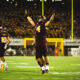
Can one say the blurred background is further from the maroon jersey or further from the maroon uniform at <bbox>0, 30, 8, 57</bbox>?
the maroon jersey

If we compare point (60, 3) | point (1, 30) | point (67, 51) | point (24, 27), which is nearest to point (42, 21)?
point (1, 30)

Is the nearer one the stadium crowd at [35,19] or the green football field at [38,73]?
the green football field at [38,73]

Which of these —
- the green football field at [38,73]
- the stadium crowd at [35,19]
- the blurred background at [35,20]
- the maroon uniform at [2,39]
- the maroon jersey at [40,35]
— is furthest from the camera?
the stadium crowd at [35,19]

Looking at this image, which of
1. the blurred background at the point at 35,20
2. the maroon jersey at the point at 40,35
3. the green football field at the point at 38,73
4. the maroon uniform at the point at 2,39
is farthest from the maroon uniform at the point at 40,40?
the blurred background at the point at 35,20

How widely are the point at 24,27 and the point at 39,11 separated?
10.7 ft

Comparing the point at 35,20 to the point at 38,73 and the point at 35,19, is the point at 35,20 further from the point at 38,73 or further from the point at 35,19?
the point at 38,73

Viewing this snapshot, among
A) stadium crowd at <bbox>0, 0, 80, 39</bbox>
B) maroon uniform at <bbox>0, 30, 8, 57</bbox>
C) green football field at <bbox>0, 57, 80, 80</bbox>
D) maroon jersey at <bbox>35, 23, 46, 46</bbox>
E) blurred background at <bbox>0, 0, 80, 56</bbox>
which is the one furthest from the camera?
stadium crowd at <bbox>0, 0, 80, 39</bbox>

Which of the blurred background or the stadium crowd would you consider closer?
the blurred background

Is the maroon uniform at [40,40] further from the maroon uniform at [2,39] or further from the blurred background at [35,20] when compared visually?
the blurred background at [35,20]

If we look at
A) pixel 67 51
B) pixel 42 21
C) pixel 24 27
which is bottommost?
pixel 67 51

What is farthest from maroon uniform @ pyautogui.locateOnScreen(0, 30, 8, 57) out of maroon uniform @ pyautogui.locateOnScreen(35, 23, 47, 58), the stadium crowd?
the stadium crowd

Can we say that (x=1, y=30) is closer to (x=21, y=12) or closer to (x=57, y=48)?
(x=57, y=48)

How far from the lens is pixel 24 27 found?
1096 inches

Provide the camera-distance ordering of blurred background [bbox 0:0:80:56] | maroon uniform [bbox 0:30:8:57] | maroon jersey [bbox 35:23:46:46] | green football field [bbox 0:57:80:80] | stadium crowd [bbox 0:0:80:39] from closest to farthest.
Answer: green football field [bbox 0:57:80:80] → maroon jersey [bbox 35:23:46:46] → maroon uniform [bbox 0:30:8:57] → blurred background [bbox 0:0:80:56] → stadium crowd [bbox 0:0:80:39]
